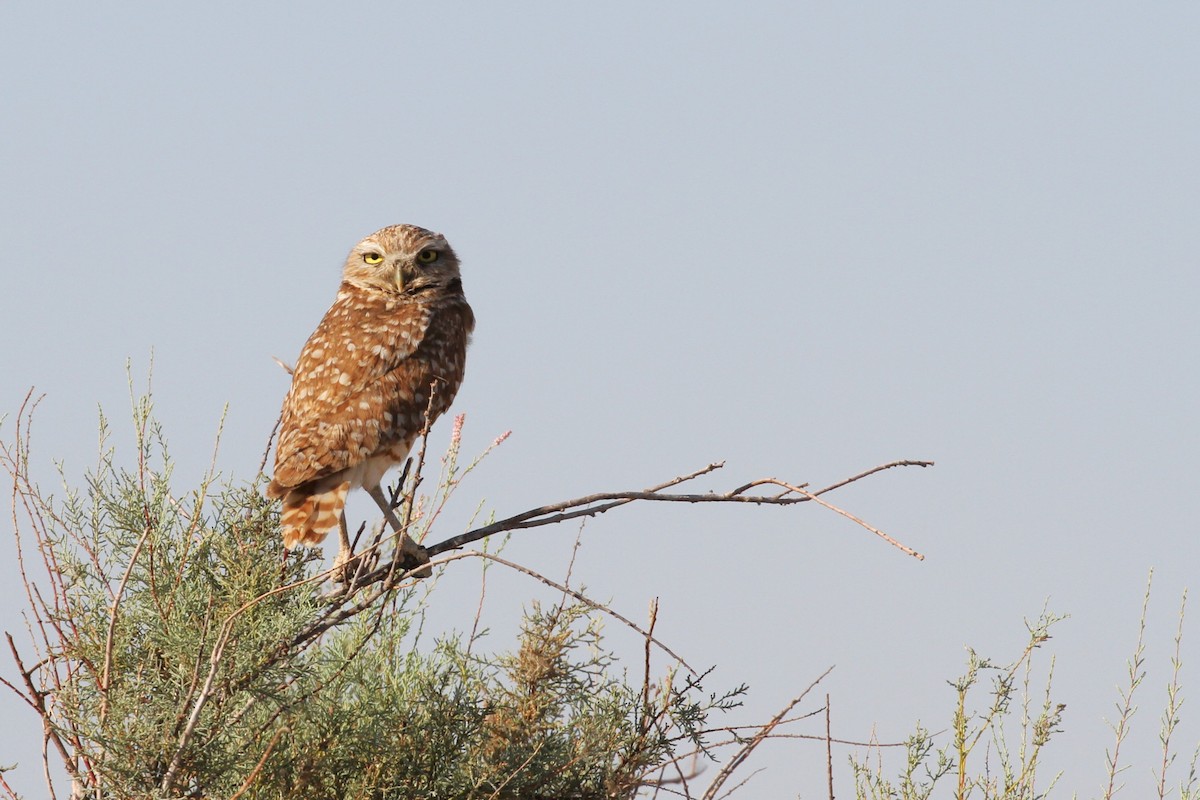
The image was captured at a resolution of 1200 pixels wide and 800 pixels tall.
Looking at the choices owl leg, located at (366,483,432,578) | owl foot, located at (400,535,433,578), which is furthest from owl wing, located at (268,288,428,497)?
owl foot, located at (400,535,433,578)

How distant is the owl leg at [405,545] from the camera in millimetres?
5562

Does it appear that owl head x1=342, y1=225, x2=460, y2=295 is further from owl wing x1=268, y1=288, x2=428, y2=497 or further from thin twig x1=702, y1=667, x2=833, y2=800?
thin twig x1=702, y1=667, x2=833, y2=800

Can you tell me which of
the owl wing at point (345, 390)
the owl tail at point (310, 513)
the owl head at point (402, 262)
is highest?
the owl head at point (402, 262)

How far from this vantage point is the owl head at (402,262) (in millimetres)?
7082

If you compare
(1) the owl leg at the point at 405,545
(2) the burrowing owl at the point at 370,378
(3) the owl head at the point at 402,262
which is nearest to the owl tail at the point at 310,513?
(2) the burrowing owl at the point at 370,378

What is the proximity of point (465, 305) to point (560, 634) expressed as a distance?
248 centimetres

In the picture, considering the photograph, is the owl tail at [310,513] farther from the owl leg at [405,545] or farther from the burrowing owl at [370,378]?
the owl leg at [405,545]

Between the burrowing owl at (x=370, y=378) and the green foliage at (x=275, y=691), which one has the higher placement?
the burrowing owl at (x=370, y=378)

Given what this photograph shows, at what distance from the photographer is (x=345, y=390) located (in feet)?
19.8

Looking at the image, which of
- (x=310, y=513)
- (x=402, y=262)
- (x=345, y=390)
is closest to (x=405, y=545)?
(x=310, y=513)

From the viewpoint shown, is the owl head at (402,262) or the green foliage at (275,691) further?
the owl head at (402,262)

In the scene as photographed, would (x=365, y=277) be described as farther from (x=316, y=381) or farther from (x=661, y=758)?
(x=661, y=758)

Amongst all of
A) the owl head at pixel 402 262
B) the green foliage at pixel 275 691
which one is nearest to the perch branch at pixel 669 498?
the green foliage at pixel 275 691

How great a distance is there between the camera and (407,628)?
17.4ft
